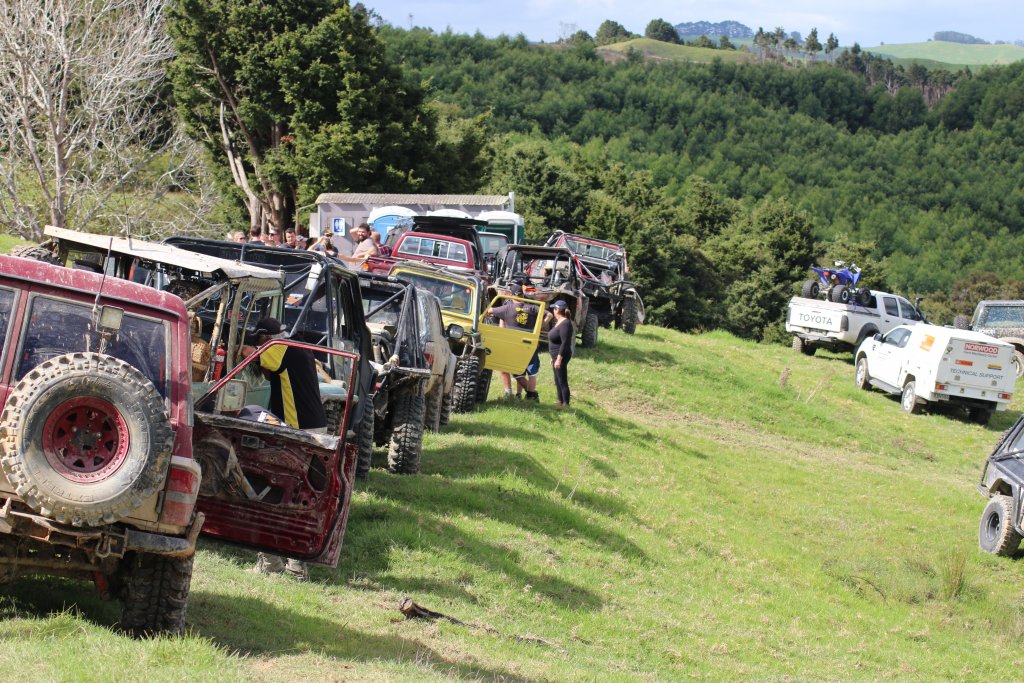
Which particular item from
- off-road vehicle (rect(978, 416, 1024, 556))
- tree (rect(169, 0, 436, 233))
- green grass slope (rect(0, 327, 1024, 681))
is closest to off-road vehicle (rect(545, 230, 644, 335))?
Answer: green grass slope (rect(0, 327, 1024, 681))

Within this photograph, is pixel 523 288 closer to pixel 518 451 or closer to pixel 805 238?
pixel 518 451

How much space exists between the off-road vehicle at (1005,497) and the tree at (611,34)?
148 metres

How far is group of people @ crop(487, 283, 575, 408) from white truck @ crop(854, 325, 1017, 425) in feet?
33.7

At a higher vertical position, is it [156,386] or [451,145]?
[451,145]

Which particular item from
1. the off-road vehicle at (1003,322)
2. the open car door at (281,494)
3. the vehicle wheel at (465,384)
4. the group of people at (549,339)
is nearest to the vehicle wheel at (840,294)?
the off-road vehicle at (1003,322)

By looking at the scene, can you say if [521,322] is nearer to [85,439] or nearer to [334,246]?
[334,246]

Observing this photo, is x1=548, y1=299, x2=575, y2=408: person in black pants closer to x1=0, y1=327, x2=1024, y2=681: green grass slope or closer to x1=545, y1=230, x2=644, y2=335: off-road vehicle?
x1=0, y1=327, x2=1024, y2=681: green grass slope

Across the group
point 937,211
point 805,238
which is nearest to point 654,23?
point 937,211

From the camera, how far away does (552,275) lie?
22625 millimetres

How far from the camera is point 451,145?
41.2m

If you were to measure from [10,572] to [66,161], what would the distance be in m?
14.7

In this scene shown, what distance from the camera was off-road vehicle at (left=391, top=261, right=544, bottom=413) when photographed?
1543 centimetres

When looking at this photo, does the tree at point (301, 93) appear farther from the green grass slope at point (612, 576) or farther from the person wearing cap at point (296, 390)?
the person wearing cap at point (296, 390)

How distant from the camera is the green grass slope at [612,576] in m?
6.54
